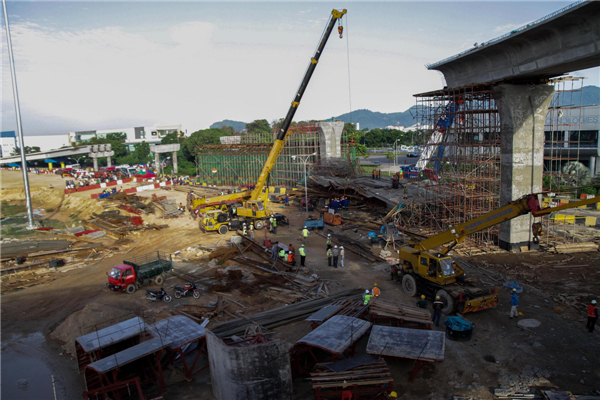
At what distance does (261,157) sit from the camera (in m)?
58.6

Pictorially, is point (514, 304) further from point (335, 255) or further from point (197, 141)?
point (197, 141)

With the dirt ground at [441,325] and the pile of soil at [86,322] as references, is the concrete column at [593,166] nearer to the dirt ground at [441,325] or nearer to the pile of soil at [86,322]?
the dirt ground at [441,325]

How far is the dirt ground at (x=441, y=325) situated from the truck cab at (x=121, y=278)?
446 mm

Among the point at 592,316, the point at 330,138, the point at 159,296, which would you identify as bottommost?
the point at 159,296

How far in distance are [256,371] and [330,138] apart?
141 ft

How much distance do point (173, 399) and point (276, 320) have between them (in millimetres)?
4900

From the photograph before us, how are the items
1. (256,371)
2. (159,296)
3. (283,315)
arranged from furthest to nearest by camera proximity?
(159,296)
(283,315)
(256,371)

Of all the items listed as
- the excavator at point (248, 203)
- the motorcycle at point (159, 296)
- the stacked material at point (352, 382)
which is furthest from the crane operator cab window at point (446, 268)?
the excavator at point (248, 203)

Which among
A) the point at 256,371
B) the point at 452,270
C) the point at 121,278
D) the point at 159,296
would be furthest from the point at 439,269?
the point at 121,278

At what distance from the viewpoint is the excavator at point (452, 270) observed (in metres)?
15.3

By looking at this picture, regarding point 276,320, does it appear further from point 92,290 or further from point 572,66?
point 572,66

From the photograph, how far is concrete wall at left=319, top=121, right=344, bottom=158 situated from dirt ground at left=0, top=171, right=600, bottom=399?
2431 cm

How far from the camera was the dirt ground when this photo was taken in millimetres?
11781

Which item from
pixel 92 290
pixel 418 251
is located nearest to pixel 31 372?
pixel 92 290
